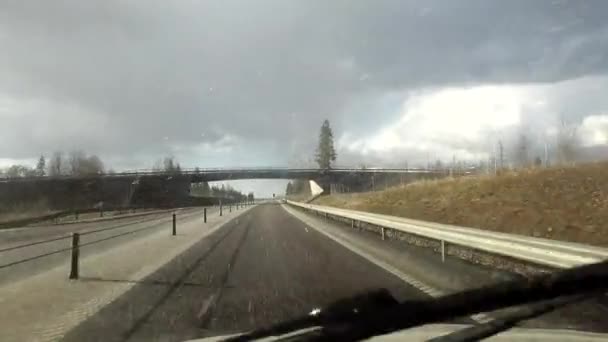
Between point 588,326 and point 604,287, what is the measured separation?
1742mm

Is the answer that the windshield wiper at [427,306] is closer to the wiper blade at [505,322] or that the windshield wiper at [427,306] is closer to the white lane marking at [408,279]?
the wiper blade at [505,322]

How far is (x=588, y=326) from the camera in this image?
19.0 ft

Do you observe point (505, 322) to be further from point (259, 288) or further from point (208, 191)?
point (208, 191)

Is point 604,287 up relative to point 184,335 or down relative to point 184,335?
up

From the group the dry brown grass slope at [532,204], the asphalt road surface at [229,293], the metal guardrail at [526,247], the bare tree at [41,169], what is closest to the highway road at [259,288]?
the asphalt road surface at [229,293]

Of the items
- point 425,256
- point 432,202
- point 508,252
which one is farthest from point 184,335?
point 432,202

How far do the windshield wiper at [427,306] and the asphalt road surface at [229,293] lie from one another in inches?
69.4

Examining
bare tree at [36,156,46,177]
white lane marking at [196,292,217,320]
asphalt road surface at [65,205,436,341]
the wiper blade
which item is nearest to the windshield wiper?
the wiper blade

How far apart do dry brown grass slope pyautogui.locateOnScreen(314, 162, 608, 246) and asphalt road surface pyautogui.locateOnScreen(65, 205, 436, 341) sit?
26.4 ft

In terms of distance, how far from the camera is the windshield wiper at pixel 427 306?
145 inches

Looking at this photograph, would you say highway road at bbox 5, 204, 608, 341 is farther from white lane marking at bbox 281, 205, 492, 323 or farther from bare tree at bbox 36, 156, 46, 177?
bare tree at bbox 36, 156, 46, 177

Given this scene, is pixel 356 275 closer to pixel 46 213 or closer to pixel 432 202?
pixel 432 202

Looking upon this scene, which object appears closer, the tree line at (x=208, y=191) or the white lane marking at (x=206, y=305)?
the white lane marking at (x=206, y=305)

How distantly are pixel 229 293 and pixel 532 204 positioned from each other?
55.6 ft
